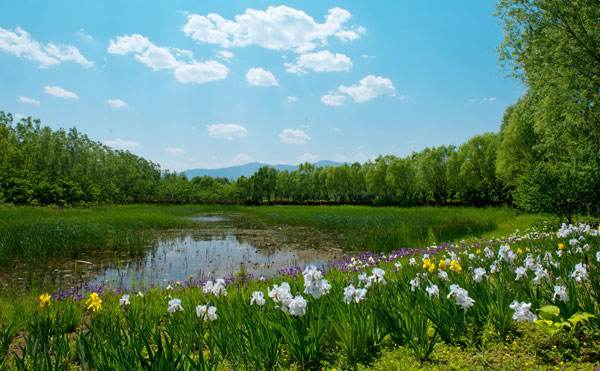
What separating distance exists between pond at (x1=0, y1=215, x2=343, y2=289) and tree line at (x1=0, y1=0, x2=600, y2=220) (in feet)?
38.2

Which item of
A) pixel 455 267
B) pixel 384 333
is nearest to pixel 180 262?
pixel 455 267

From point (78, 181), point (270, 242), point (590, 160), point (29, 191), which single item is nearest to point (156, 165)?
point (78, 181)

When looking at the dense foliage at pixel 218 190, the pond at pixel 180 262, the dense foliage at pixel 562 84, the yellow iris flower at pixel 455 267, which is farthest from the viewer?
the dense foliage at pixel 218 190

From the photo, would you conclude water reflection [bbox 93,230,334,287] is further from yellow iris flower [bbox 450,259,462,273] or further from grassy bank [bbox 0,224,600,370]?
yellow iris flower [bbox 450,259,462,273]

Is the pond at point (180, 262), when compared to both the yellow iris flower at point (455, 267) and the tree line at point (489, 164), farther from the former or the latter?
the tree line at point (489, 164)

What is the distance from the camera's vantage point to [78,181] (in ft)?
173

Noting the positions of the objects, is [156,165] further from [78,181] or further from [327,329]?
[327,329]

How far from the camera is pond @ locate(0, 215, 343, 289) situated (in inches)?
423

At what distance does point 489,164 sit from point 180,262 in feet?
152

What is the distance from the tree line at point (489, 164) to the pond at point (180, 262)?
38.2 feet

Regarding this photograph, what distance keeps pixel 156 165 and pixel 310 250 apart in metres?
128

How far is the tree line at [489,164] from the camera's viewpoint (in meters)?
14.0

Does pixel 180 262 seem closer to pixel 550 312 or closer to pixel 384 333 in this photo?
pixel 384 333

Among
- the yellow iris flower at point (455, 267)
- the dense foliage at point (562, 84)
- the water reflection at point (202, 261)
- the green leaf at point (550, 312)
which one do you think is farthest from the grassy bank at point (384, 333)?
the dense foliage at point (562, 84)
